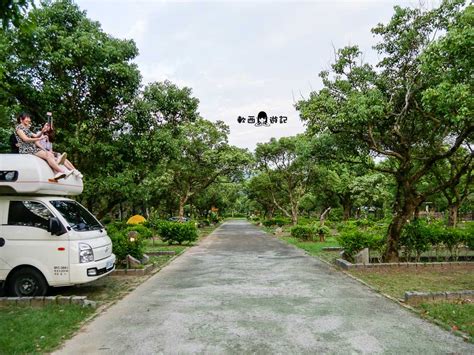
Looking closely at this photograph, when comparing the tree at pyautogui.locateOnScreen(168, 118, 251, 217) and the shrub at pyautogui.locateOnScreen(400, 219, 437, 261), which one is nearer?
the shrub at pyautogui.locateOnScreen(400, 219, 437, 261)

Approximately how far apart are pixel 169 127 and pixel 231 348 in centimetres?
971

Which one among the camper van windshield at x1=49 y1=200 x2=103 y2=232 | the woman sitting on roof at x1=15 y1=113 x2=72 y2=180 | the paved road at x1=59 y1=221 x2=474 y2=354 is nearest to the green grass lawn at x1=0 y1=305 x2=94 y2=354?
the paved road at x1=59 y1=221 x2=474 y2=354

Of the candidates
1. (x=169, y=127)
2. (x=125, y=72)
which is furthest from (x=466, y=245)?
(x=125, y=72)

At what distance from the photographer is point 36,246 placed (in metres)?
7.33

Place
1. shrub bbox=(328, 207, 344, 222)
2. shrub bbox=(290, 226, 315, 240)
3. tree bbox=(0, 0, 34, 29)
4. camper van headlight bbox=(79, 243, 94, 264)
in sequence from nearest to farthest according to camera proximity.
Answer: tree bbox=(0, 0, 34, 29) < camper van headlight bbox=(79, 243, 94, 264) < shrub bbox=(290, 226, 315, 240) < shrub bbox=(328, 207, 344, 222)

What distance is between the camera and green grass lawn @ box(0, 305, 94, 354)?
16.1 feet

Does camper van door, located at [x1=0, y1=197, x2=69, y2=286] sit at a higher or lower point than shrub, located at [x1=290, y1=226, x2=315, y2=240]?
higher

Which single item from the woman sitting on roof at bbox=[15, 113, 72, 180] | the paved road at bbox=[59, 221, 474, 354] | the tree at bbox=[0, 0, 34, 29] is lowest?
the paved road at bbox=[59, 221, 474, 354]

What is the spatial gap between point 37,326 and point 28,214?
2.63 metres

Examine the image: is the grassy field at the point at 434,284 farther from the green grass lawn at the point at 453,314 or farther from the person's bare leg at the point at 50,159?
the person's bare leg at the point at 50,159

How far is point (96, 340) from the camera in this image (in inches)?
207

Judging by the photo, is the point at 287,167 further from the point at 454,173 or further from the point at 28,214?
the point at 28,214

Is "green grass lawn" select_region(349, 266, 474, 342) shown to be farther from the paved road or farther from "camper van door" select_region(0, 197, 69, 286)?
"camper van door" select_region(0, 197, 69, 286)

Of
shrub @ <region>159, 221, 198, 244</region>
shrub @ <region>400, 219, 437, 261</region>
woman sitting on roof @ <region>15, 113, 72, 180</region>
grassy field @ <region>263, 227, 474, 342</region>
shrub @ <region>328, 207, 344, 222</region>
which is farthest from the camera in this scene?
shrub @ <region>328, 207, 344, 222</region>
